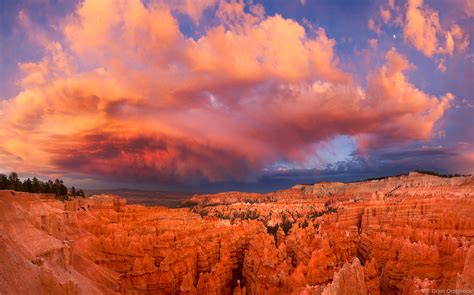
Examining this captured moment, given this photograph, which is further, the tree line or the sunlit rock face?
the tree line

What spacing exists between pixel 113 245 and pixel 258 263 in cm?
1455

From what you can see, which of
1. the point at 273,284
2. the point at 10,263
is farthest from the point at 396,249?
the point at 10,263

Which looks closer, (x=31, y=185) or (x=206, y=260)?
(x=206, y=260)

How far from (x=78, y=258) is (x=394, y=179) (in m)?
148

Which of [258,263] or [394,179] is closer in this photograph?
[258,263]

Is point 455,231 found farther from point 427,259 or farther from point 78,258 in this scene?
point 78,258

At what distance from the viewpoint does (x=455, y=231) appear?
41.9 metres

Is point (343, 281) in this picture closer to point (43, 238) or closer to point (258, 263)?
point (258, 263)

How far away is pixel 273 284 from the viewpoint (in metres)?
20.8

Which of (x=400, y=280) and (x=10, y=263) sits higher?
(x=10, y=263)

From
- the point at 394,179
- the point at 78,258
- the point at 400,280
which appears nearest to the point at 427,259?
the point at 400,280

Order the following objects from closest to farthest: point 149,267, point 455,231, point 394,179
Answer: point 149,267 < point 455,231 < point 394,179

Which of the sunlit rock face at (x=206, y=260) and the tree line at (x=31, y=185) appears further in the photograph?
the tree line at (x=31, y=185)

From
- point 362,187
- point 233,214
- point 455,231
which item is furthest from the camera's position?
point 362,187
